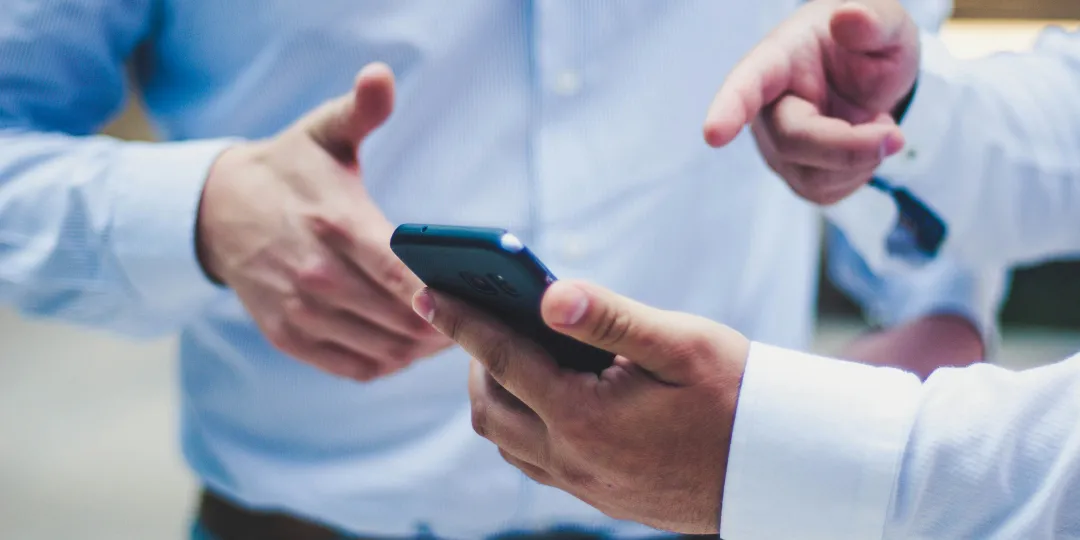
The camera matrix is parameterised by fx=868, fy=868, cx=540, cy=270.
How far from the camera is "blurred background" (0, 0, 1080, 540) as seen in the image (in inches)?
97.7

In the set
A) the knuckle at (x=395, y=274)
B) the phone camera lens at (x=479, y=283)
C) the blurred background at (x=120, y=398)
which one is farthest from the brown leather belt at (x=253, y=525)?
the blurred background at (x=120, y=398)

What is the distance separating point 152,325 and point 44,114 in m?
0.24

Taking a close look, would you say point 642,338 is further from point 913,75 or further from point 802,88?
point 913,75

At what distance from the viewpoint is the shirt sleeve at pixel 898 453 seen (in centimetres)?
58

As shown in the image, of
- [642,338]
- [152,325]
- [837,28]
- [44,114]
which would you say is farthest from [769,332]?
[44,114]

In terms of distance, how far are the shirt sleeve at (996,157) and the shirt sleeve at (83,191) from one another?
0.73 metres

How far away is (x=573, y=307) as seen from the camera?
0.49 metres

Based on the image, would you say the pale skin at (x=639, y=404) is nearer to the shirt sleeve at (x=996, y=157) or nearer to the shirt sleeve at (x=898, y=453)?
the shirt sleeve at (x=898, y=453)

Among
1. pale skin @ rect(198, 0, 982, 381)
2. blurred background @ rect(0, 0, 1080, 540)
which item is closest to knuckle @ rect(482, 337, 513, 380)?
pale skin @ rect(198, 0, 982, 381)

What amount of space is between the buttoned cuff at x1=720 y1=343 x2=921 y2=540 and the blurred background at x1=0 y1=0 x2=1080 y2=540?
171 centimetres

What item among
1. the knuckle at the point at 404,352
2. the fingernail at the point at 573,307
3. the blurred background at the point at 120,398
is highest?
the fingernail at the point at 573,307

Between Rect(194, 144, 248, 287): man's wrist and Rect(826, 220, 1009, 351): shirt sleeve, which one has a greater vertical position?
Rect(194, 144, 248, 287): man's wrist

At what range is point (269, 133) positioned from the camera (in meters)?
0.93

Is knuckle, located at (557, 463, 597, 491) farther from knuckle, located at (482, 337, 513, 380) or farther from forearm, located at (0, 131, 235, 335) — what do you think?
forearm, located at (0, 131, 235, 335)
